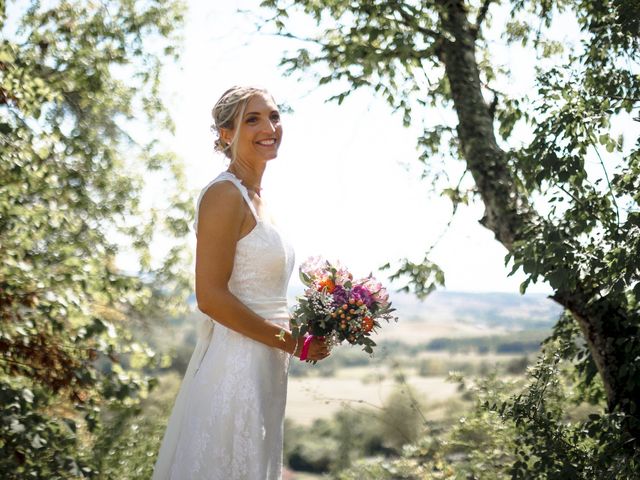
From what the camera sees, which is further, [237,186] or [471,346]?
[471,346]

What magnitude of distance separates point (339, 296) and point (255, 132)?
601 mm

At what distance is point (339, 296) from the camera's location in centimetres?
251

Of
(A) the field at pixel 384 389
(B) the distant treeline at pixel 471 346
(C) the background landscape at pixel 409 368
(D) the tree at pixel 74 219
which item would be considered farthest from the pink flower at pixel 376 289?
(B) the distant treeline at pixel 471 346

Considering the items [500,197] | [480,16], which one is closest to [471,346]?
[480,16]

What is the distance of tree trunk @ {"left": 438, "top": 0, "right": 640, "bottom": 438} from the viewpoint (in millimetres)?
4180

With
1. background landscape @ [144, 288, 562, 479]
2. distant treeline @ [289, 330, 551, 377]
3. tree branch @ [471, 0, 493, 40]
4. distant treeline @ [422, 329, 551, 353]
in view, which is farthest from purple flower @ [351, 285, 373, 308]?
distant treeline @ [289, 330, 551, 377]

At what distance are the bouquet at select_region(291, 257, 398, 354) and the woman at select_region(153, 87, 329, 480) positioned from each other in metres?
0.06

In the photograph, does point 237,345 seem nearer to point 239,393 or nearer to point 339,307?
point 239,393

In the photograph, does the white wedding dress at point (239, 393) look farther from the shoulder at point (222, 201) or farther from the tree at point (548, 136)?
the tree at point (548, 136)

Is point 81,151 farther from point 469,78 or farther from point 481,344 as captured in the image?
point 481,344

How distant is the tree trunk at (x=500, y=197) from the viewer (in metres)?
4.18

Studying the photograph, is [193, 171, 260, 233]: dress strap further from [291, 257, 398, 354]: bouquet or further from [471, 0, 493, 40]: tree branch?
[471, 0, 493, 40]: tree branch

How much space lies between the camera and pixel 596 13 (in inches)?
171

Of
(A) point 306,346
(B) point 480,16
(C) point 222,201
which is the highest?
(B) point 480,16
